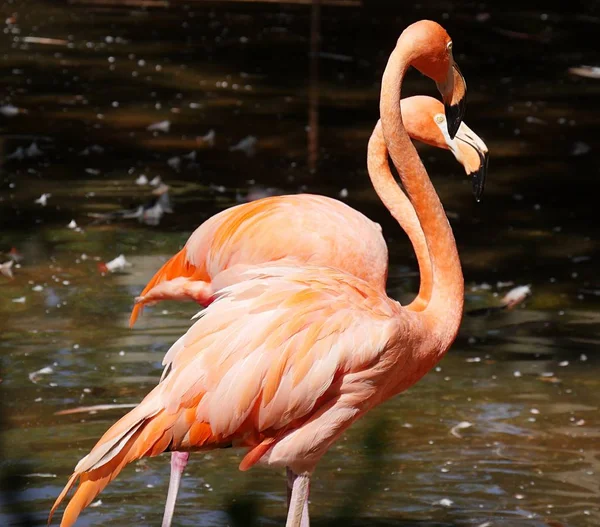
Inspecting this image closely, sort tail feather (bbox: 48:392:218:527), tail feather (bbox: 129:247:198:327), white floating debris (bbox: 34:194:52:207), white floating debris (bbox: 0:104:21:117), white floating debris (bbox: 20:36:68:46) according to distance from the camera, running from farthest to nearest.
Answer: white floating debris (bbox: 20:36:68:46), white floating debris (bbox: 0:104:21:117), white floating debris (bbox: 34:194:52:207), tail feather (bbox: 129:247:198:327), tail feather (bbox: 48:392:218:527)

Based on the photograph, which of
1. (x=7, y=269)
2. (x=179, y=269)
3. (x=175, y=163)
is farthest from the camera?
(x=175, y=163)

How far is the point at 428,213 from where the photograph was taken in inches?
143

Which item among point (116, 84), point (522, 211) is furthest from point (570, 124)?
point (116, 84)

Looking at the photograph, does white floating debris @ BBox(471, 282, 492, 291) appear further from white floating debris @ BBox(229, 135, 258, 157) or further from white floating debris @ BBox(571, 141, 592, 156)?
white floating debris @ BBox(571, 141, 592, 156)

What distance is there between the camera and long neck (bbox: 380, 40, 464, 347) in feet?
11.5

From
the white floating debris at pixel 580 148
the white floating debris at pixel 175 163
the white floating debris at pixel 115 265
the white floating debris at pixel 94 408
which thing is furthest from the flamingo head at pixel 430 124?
the white floating debris at pixel 580 148

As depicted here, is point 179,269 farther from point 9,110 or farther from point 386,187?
point 9,110

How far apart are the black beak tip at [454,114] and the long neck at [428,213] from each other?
21 cm

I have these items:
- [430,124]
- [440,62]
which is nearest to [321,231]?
[430,124]

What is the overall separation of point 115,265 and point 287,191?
1.55 meters

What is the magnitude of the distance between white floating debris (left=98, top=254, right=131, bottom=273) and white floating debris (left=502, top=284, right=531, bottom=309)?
1815 mm

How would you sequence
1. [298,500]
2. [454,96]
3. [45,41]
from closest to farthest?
[298,500] < [454,96] < [45,41]

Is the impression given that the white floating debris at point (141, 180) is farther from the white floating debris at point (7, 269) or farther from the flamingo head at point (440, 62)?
the flamingo head at point (440, 62)

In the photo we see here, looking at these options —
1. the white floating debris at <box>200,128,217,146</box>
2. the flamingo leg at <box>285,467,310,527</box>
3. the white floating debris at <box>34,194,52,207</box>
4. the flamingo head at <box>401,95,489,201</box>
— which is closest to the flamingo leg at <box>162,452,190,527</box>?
the flamingo leg at <box>285,467,310,527</box>
